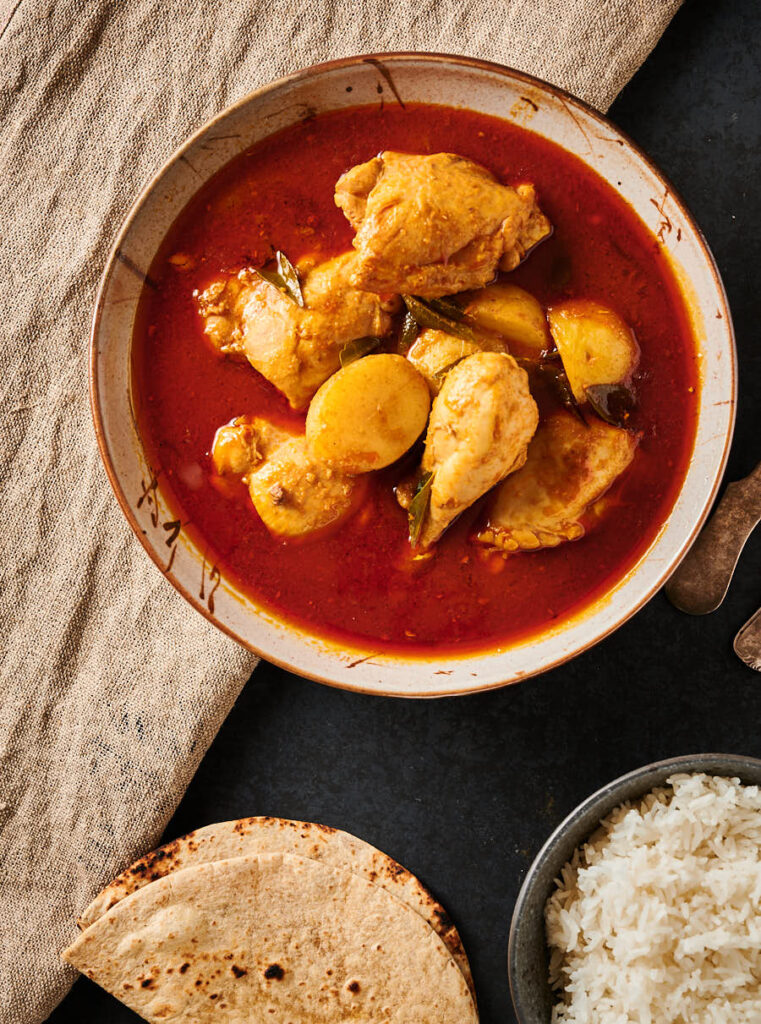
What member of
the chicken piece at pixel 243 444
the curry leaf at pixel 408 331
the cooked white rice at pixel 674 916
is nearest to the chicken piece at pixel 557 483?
the curry leaf at pixel 408 331

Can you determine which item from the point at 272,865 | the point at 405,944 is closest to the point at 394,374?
the point at 272,865

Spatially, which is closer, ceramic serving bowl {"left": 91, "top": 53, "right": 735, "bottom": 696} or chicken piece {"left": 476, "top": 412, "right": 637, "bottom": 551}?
ceramic serving bowl {"left": 91, "top": 53, "right": 735, "bottom": 696}

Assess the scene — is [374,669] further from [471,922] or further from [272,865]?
[471,922]

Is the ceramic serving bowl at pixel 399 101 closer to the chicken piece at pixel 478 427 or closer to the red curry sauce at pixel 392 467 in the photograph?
the red curry sauce at pixel 392 467

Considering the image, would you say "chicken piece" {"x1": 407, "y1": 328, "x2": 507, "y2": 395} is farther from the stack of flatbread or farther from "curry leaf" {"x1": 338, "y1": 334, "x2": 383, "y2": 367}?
the stack of flatbread

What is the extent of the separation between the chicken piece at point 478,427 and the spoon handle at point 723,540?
785 mm

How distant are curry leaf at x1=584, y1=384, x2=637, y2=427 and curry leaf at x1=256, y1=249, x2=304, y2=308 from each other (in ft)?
2.71

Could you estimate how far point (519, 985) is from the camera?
2674mm

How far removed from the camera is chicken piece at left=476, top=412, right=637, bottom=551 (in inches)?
98.0

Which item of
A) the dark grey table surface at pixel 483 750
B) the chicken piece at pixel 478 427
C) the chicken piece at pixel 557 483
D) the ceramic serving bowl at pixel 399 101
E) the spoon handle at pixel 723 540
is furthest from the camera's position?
the dark grey table surface at pixel 483 750

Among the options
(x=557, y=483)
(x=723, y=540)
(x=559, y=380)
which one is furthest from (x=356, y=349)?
(x=723, y=540)

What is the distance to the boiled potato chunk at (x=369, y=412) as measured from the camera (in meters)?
2.42

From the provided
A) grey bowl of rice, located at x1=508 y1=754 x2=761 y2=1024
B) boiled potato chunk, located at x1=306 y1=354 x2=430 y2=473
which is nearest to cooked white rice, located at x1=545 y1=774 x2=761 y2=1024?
grey bowl of rice, located at x1=508 y1=754 x2=761 y2=1024

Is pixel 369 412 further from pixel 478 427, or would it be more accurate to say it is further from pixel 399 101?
pixel 399 101
